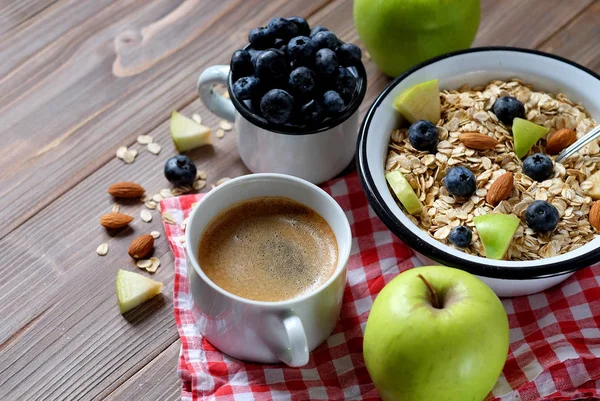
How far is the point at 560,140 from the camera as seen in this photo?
1199mm

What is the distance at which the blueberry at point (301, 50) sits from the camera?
1.14m

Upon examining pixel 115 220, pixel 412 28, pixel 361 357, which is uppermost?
pixel 412 28

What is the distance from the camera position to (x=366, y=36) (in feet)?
4.45

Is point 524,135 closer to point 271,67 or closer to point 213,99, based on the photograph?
point 271,67

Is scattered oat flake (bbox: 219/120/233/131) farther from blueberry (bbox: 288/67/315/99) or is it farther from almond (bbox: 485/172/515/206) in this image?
almond (bbox: 485/172/515/206)

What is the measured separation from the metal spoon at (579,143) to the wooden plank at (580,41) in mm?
283

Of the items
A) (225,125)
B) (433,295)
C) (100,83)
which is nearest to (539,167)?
(433,295)

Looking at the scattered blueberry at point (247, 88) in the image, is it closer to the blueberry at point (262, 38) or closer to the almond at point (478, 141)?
the blueberry at point (262, 38)

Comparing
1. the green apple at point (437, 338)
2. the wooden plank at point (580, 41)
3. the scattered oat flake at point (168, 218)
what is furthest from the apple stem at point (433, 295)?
the wooden plank at point (580, 41)

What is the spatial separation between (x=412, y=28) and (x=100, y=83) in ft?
1.86

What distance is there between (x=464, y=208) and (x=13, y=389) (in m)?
0.69

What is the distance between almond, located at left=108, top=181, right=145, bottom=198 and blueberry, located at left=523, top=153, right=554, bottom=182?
0.62 metres

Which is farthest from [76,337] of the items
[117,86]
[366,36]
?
[366,36]

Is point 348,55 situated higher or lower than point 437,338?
higher
